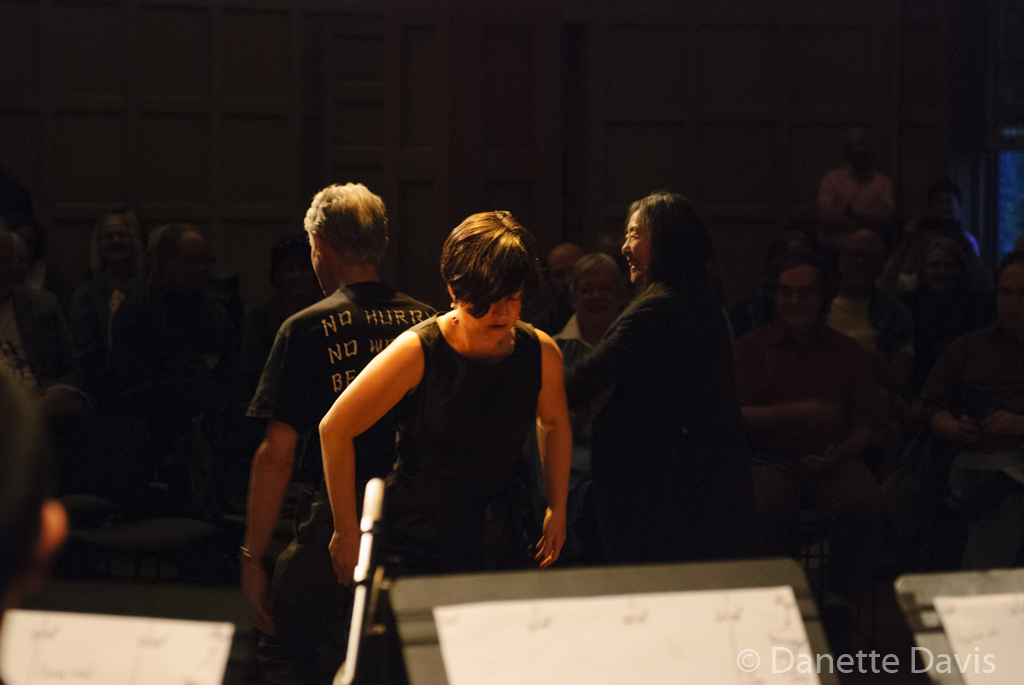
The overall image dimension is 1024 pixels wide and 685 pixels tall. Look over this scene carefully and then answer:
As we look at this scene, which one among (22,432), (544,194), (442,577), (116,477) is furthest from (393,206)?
(22,432)

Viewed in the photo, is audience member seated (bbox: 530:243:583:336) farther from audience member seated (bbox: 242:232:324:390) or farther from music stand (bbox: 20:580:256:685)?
music stand (bbox: 20:580:256:685)

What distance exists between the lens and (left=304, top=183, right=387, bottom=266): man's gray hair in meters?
2.64

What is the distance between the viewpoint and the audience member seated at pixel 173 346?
14.4 feet

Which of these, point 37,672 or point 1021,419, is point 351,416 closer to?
point 37,672

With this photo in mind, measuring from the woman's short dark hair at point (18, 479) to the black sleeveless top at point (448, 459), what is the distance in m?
1.40

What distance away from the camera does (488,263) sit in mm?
2158

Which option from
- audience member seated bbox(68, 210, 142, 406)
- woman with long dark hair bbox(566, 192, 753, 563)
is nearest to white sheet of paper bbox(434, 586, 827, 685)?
woman with long dark hair bbox(566, 192, 753, 563)

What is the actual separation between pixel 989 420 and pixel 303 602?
8.99 feet

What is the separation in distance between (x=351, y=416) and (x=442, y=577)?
0.67 metres

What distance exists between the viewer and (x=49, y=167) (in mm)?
7375

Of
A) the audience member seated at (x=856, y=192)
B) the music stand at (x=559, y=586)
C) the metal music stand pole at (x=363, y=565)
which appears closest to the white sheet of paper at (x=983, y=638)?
the music stand at (x=559, y=586)

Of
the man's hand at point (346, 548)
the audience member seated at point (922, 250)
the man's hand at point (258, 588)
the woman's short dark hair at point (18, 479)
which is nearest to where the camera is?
the woman's short dark hair at point (18, 479)

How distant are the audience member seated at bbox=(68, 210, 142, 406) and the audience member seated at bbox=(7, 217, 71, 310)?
0.68ft

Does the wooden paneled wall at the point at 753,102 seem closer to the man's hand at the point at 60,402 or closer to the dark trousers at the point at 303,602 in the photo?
the man's hand at the point at 60,402
